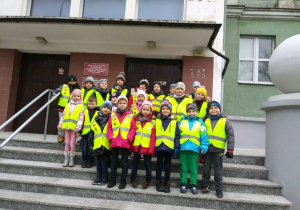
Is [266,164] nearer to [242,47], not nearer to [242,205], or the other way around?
[242,205]

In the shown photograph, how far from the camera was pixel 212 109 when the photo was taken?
3.97 m

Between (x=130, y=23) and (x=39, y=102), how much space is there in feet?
12.8

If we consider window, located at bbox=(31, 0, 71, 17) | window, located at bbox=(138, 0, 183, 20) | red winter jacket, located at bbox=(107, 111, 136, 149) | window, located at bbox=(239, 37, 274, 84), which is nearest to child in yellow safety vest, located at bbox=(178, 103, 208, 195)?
red winter jacket, located at bbox=(107, 111, 136, 149)

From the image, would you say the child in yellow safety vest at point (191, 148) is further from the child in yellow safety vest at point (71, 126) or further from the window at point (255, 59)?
the window at point (255, 59)

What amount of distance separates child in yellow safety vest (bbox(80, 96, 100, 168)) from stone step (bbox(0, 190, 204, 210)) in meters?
0.75

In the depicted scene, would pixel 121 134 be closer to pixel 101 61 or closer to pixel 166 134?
pixel 166 134

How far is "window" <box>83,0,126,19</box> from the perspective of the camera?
7.48 meters

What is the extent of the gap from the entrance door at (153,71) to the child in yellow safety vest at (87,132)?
114 inches

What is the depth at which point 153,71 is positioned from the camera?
7.29 meters

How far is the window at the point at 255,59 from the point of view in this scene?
8.73m

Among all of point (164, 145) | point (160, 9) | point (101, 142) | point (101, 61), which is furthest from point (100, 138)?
point (160, 9)

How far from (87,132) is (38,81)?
4.15 metres

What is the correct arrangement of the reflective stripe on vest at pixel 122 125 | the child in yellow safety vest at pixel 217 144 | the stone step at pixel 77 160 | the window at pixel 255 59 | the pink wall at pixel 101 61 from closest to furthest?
the child in yellow safety vest at pixel 217 144 → the reflective stripe on vest at pixel 122 125 → the stone step at pixel 77 160 → the pink wall at pixel 101 61 → the window at pixel 255 59

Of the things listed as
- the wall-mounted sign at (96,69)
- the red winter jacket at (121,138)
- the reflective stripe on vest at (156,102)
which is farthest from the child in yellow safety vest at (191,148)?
the wall-mounted sign at (96,69)
